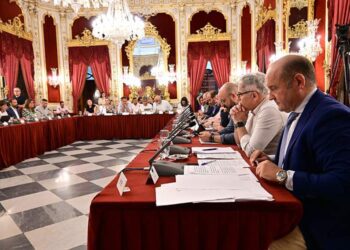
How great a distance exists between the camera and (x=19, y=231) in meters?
2.37

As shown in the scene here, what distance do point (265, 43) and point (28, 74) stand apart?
747 cm

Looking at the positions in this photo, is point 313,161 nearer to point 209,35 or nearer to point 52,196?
point 52,196

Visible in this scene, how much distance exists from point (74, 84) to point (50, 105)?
3.73 feet

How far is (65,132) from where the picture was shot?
7.08m

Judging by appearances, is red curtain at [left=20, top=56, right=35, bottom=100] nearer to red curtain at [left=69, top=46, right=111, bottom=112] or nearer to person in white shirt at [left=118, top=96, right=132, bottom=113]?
red curtain at [left=69, top=46, right=111, bottom=112]

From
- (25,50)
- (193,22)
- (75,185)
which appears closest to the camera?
(75,185)

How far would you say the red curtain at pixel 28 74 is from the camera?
898 cm

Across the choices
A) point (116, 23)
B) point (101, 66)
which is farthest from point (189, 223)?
point (101, 66)

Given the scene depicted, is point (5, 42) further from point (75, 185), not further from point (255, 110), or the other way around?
point (255, 110)

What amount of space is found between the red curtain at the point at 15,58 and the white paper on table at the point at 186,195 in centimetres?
872

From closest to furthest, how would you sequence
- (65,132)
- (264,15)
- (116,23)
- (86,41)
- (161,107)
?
(116,23) → (65,132) → (264,15) → (161,107) → (86,41)

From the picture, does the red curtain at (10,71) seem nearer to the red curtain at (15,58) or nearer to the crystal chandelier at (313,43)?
the red curtain at (15,58)

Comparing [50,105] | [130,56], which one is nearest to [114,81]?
[130,56]

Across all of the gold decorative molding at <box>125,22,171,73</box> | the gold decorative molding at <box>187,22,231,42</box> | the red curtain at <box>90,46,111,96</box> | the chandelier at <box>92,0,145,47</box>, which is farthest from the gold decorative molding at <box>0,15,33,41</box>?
the gold decorative molding at <box>187,22,231,42</box>
